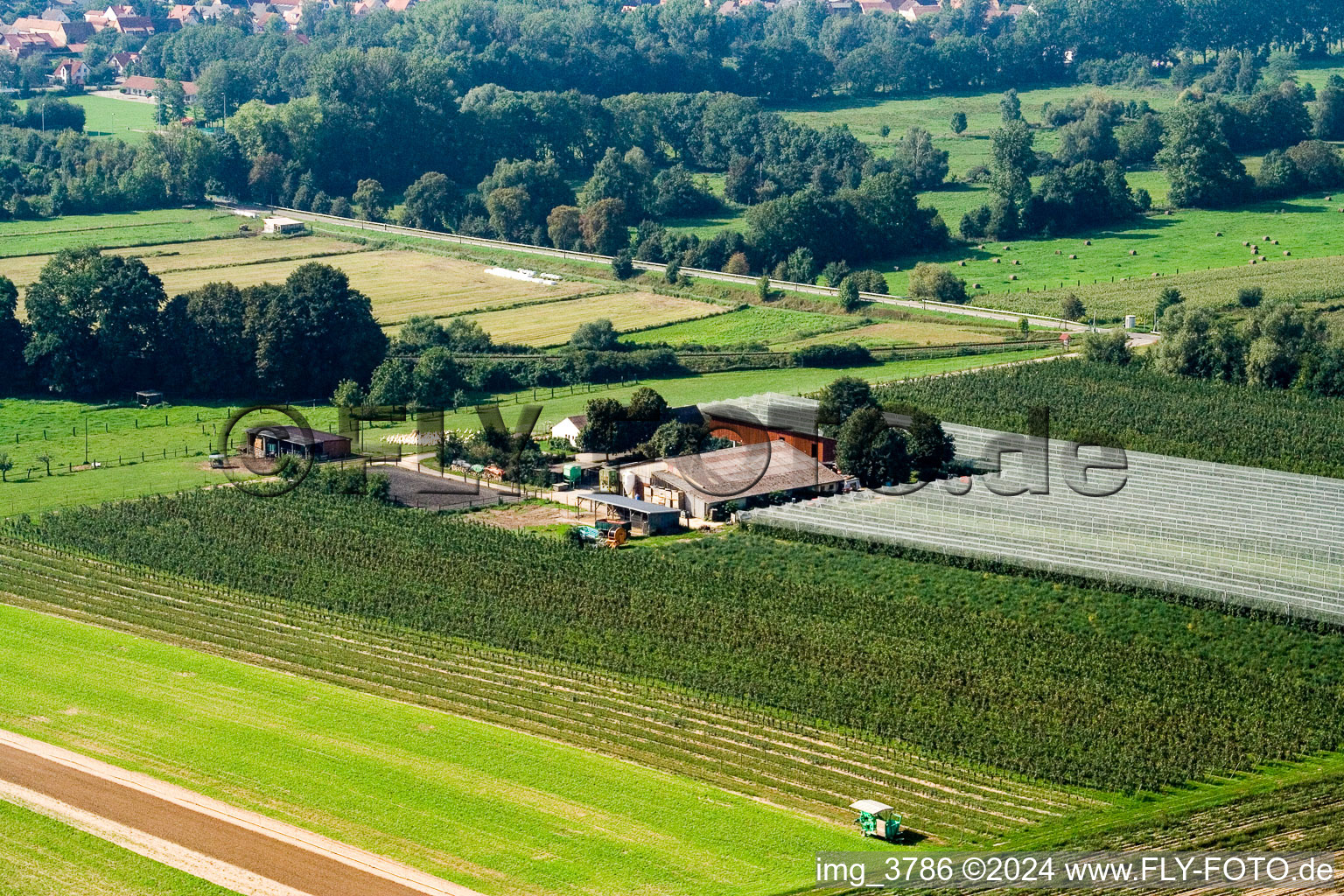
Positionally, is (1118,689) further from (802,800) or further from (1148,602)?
(802,800)

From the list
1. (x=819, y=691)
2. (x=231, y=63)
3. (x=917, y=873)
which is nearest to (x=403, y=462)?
(x=819, y=691)

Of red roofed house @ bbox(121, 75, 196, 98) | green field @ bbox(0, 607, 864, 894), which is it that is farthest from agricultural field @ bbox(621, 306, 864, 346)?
red roofed house @ bbox(121, 75, 196, 98)

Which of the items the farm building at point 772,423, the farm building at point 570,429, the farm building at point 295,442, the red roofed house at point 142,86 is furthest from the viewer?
the red roofed house at point 142,86

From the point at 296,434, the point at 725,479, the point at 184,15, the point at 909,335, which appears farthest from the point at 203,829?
the point at 184,15

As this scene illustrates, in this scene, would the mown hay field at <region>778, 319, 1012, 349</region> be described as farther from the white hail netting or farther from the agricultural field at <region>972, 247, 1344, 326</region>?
the white hail netting

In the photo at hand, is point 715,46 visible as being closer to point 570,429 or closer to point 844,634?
point 570,429

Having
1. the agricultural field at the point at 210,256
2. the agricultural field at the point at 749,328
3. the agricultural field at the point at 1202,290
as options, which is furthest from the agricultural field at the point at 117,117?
the agricultural field at the point at 1202,290

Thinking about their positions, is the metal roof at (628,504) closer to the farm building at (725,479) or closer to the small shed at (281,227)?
the farm building at (725,479)
